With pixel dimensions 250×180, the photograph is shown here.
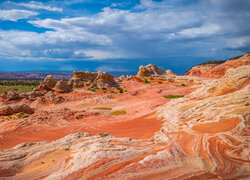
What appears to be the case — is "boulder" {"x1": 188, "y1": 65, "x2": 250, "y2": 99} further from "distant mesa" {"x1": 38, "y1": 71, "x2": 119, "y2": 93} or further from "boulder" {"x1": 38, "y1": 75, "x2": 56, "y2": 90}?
"boulder" {"x1": 38, "y1": 75, "x2": 56, "y2": 90}

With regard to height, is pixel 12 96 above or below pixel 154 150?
→ above

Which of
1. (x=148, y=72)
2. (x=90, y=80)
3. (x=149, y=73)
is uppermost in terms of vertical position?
(x=148, y=72)

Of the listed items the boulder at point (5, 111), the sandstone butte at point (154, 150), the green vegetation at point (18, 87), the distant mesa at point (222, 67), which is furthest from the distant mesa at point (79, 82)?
the distant mesa at point (222, 67)

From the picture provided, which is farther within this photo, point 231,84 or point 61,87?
point 61,87

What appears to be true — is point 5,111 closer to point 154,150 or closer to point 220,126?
point 154,150

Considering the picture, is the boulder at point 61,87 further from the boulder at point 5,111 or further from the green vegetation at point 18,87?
the green vegetation at point 18,87

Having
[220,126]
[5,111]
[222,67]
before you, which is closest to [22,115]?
[5,111]

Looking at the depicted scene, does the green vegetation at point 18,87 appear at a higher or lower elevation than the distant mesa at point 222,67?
lower

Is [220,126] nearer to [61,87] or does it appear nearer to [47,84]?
[61,87]

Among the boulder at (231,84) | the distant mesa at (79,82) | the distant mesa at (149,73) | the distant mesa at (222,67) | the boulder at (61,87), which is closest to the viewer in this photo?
the boulder at (231,84)

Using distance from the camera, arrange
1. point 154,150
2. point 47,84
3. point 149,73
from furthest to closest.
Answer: point 149,73, point 47,84, point 154,150

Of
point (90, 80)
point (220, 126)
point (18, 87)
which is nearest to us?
point (220, 126)

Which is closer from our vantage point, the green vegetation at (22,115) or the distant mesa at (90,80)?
the green vegetation at (22,115)

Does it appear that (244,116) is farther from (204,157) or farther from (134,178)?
(134,178)
